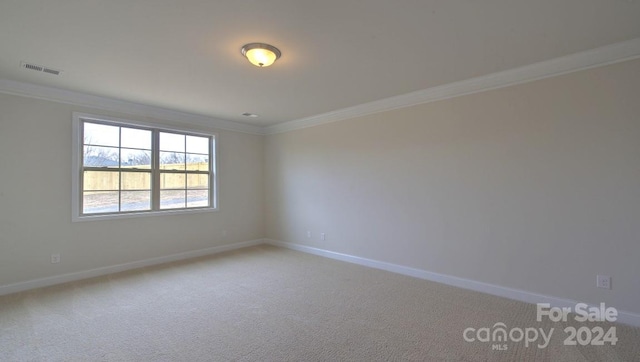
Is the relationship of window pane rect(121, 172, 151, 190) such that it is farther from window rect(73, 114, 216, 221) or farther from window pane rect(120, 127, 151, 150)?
window pane rect(120, 127, 151, 150)

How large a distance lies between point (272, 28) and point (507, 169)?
2.99m

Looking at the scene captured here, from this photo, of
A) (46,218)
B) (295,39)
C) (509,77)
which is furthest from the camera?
(46,218)

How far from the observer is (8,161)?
3.55 meters

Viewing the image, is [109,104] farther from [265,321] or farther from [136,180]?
[265,321]

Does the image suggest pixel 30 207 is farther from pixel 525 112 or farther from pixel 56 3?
pixel 525 112

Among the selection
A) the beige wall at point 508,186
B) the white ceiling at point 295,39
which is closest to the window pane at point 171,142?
the white ceiling at point 295,39

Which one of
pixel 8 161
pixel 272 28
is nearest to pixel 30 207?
pixel 8 161

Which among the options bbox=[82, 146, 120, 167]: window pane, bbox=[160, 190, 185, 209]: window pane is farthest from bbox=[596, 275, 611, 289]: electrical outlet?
bbox=[82, 146, 120, 167]: window pane

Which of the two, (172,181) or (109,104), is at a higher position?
(109,104)

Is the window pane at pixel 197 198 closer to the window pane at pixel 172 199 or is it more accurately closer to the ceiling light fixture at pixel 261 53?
the window pane at pixel 172 199

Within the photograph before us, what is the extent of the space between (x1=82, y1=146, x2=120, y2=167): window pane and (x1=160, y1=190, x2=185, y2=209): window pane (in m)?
0.86

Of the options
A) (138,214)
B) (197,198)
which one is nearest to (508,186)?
(197,198)

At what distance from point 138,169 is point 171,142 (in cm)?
72

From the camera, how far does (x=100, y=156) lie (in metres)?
4.31
